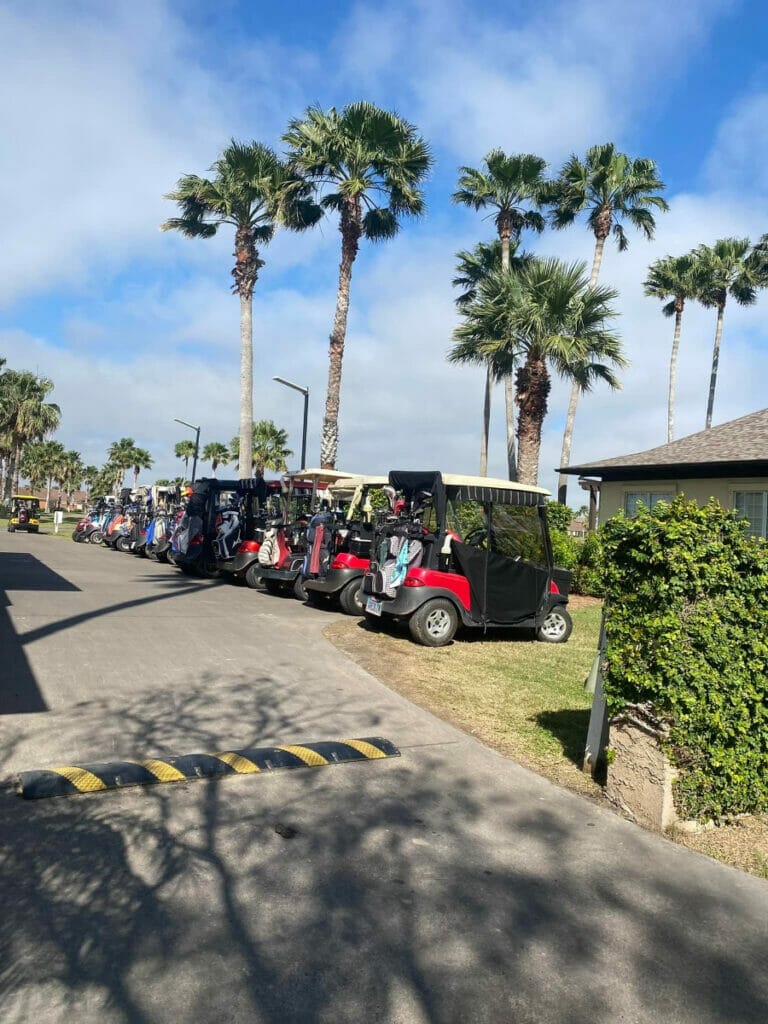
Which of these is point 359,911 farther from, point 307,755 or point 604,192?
point 604,192

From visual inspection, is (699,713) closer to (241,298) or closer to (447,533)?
(447,533)

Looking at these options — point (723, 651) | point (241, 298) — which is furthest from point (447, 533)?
point (241, 298)

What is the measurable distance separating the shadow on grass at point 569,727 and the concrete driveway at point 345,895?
64 centimetres

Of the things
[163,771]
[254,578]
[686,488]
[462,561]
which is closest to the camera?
[163,771]

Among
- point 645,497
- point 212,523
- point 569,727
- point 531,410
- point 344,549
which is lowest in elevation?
point 569,727

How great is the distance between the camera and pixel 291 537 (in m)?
14.2

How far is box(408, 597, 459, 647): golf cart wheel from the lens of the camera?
375 inches

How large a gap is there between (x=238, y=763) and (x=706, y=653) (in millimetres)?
2831

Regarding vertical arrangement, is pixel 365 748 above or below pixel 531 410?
below

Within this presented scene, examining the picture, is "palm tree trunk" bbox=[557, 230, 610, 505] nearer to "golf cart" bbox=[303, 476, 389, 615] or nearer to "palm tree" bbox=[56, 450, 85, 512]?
"golf cart" bbox=[303, 476, 389, 615]

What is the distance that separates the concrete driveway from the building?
10.6 meters

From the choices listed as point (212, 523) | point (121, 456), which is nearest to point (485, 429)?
point (212, 523)

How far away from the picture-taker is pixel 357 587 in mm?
11992

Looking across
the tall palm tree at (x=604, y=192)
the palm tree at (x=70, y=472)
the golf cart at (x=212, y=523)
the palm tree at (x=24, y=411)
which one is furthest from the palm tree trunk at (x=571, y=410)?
the palm tree at (x=70, y=472)
